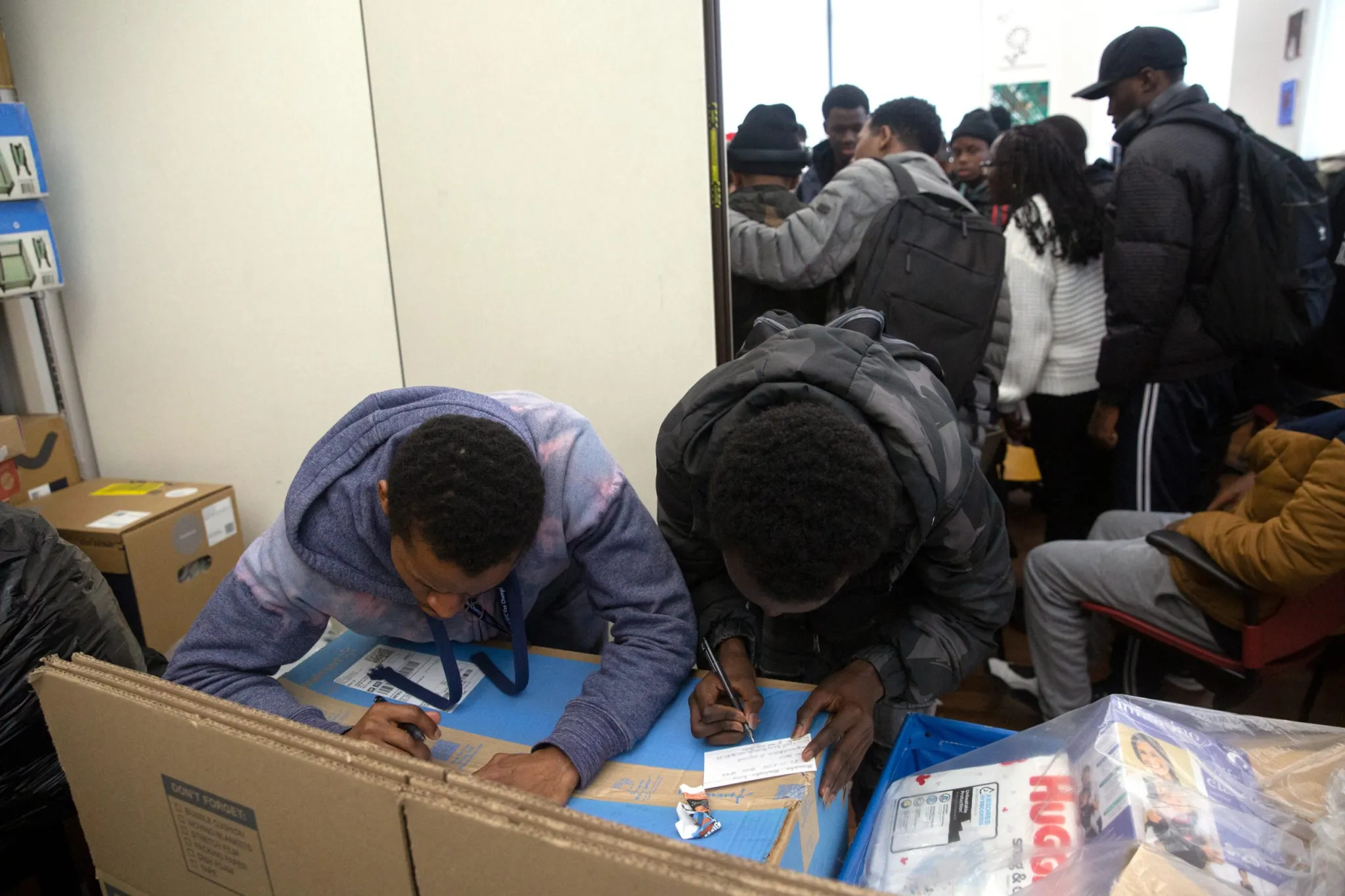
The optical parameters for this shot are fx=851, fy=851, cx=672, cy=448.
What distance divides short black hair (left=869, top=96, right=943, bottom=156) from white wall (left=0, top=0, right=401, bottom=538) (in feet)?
3.94

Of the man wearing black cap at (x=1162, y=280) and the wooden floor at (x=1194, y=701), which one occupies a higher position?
the man wearing black cap at (x=1162, y=280)

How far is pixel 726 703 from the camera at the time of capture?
0.97 metres

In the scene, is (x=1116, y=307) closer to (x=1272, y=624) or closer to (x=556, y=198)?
(x=1272, y=624)

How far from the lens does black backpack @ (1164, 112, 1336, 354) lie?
5.96 feet

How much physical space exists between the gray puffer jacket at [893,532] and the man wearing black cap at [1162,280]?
3.63 ft

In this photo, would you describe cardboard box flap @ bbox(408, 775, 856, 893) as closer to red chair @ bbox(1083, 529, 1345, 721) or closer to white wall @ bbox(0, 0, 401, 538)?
red chair @ bbox(1083, 529, 1345, 721)

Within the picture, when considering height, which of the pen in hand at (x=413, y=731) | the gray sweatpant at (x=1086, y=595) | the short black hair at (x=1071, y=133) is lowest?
the gray sweatpant at (x=1086, y=595)

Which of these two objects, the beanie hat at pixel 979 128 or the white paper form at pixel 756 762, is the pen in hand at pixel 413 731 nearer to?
the white paper form at pixel 756 762

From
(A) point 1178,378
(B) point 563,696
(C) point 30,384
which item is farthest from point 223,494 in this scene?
(A) point 1178,378

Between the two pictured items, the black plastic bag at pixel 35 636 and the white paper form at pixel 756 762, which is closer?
the white paper form at pixel 756 762

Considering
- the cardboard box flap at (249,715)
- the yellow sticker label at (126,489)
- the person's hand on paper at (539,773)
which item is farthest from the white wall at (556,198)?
the cardboard box flap at (249,715)

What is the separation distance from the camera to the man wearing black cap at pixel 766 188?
1.98 meters

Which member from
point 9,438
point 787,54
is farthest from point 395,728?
point 787,54

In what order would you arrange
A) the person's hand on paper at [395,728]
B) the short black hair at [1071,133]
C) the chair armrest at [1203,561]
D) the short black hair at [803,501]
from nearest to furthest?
the short black hair at [803,501] → the person's hand on paper at [395,728] → the chair armrest at [1203,561] → the short black hair at [1071,133]
